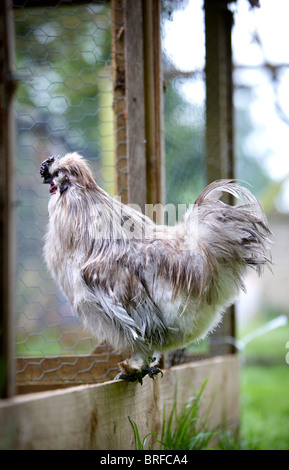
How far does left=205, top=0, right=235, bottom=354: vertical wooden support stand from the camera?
134 inches

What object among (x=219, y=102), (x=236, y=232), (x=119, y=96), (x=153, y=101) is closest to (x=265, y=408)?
(x=219, y=102)

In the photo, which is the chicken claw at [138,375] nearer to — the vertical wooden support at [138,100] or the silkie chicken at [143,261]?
the silkie chicken at [143,261]

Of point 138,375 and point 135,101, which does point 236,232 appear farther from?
point 135,101

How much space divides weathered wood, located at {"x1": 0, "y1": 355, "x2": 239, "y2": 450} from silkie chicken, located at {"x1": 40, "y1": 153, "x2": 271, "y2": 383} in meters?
0.19

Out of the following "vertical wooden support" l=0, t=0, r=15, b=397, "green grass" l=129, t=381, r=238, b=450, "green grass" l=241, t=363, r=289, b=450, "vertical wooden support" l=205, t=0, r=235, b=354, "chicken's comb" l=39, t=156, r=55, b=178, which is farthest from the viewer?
"green grass" l=241, t=363, r=289, b=450

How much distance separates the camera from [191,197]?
2.92 meters

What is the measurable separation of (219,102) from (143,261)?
1.95 meters

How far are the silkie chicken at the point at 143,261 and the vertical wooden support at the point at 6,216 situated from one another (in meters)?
0.43

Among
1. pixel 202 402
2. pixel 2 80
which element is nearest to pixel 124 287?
pixel 2 80

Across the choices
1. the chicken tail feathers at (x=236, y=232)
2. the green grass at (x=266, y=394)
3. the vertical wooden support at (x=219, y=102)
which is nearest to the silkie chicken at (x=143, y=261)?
the chicken tail feathers at (x=236, y=232)

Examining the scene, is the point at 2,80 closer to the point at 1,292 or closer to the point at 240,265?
the point at 1,292

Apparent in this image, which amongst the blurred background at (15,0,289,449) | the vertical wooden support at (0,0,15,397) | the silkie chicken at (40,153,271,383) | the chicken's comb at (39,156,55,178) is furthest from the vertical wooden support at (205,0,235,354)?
the vertical wooden support at (0,0,15,397)

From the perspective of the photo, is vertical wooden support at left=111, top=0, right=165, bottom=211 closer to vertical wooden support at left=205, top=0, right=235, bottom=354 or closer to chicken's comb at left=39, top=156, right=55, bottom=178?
chicken's comb at left=39, top=156, right=55, bottom=178

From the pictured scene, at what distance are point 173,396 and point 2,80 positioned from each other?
1.79 meters
